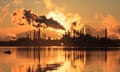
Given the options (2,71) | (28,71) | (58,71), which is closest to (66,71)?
(58,71)

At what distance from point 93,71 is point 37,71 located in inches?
152

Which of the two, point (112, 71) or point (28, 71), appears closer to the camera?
point (28, 71)

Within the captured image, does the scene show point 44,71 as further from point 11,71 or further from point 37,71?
point 11,71

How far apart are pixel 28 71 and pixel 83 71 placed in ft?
12.8

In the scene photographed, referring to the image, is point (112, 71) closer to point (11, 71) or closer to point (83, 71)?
point (83, 71)

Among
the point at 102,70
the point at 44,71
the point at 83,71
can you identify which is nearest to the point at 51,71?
the point at 44,71

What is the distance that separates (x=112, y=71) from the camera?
26688mm

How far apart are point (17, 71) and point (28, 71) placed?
1569 millimetres

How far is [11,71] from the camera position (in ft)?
88.8

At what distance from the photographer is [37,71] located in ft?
82.2

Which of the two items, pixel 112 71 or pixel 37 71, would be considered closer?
pixel 37 71

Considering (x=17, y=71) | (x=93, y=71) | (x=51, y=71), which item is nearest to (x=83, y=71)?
(x=93, y=71)

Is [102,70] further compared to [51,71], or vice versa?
[102,70]

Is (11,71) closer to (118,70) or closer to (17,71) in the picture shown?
(17,71)
